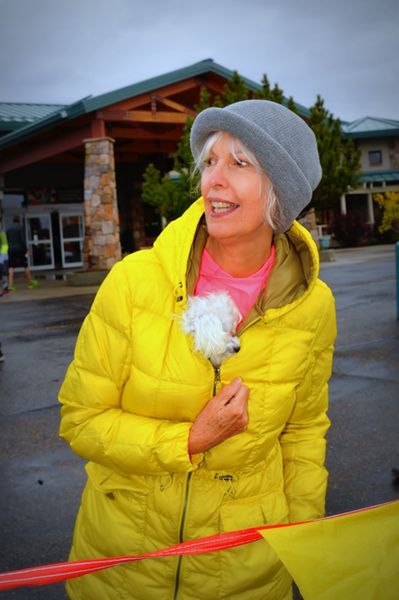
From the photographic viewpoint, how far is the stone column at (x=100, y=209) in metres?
17.6

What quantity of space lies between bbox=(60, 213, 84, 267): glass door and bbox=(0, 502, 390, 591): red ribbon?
84.2 feet

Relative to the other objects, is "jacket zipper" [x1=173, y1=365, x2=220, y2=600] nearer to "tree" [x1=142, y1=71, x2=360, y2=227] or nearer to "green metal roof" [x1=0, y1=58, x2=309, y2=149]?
"tree" [x1=142, y1=71, x2=360, y2=227]

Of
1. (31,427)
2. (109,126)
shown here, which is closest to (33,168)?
(109,126)

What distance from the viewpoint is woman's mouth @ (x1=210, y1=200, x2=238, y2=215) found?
1793 mm

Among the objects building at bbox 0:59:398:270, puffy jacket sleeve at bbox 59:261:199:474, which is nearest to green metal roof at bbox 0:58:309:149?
building at bbox 0:59:398:270

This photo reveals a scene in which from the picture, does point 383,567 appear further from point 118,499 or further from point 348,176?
point 348,176

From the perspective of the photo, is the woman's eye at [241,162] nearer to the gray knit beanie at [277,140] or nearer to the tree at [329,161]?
the gray knit beanie at [277,140]

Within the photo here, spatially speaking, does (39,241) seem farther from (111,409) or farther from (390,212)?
(111,409)

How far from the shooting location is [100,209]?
17.8 metres

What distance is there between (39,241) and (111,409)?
83.6ft

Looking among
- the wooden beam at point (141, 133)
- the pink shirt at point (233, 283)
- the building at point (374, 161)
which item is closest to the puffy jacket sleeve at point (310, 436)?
the pink shirt at point (233, 283)

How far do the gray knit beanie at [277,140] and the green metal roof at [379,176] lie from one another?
114 feet

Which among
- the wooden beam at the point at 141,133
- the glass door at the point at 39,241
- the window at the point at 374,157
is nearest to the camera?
the wooden beam at the point at 141,133

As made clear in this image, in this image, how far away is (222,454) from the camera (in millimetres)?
1712
